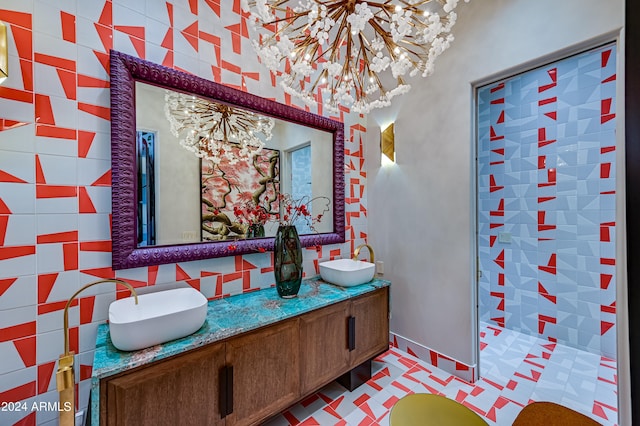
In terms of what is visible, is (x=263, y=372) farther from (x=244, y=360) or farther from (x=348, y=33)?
(x=348, y=33)

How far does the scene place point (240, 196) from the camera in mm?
1974

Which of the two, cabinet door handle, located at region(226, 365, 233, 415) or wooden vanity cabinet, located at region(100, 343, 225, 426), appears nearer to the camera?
wooden vanity cabinet, located at region(100, 343, 225, 426)

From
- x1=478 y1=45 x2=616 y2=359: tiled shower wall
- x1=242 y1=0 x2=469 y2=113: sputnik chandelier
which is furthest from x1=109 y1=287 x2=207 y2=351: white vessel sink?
x1=478 y1=45 x2=616 y2=359: tiled shower wall

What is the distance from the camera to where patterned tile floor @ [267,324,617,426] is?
5.83ft

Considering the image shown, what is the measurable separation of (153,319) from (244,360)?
1.72 ft

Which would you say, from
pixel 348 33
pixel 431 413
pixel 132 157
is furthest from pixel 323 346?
pixel 348 33

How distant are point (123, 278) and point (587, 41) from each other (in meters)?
3.06

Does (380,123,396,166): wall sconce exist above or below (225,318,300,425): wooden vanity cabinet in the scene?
above

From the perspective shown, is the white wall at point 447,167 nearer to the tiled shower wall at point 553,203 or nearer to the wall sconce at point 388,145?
the wall sconce at point 388,145

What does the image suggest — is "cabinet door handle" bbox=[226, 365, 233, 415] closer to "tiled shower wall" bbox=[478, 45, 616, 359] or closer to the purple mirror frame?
the purple mirror frame

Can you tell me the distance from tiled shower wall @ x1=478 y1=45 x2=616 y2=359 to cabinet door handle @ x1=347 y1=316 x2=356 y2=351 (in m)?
1.68

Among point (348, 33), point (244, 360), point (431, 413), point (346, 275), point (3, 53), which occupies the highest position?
point (348, 33)

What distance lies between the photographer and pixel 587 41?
1.59 meters

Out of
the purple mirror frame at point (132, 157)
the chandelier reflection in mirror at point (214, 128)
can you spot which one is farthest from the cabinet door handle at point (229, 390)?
the chandelier reflection in mirror at point (214, 128)
